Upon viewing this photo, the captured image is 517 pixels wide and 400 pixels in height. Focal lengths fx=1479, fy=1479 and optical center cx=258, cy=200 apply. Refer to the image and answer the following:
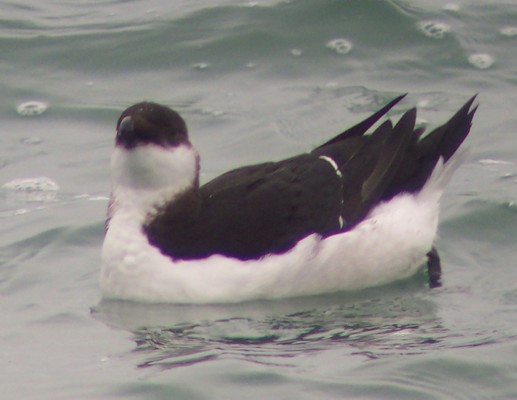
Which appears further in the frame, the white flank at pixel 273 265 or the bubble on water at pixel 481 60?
the bubble on water at pixel 481 60

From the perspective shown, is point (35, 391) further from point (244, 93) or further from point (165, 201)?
point (244, 93)

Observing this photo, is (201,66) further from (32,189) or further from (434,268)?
(434,268)

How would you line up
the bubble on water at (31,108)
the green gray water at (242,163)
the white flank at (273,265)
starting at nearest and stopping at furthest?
the green gray water at (242,163), the white flank at (273,265), the bubble on water at (31,108)

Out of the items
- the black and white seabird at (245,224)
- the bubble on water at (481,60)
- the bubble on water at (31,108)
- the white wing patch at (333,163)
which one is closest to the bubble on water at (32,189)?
the bubble on water at (31,108)

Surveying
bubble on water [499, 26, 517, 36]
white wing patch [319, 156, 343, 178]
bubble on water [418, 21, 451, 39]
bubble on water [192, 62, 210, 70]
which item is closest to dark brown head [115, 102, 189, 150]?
white wing patch [319, 156, 343, 178]

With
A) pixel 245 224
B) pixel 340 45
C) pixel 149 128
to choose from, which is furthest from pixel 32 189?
pixel 340 45

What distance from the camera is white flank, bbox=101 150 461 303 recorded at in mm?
7324

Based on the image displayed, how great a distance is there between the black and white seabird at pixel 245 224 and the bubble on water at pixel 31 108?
3408mm

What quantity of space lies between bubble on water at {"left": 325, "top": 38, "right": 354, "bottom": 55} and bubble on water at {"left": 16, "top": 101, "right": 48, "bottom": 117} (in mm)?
2272

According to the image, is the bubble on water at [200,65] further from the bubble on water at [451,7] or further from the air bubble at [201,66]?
the bubble on water at [451,7]

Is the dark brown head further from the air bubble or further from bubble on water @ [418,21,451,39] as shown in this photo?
bubble on water @ [418,21,451,39]

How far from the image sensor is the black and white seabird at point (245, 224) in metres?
7.34

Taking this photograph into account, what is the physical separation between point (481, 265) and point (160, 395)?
8.69 ft

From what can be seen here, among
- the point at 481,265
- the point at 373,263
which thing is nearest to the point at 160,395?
the point at 373,263
